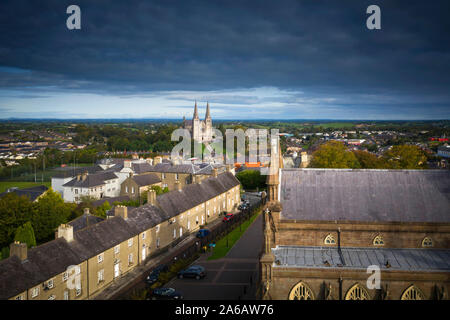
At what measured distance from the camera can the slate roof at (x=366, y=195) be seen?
27078 mm

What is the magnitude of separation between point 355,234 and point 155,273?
19.5 meters

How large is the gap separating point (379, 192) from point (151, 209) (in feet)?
86.9

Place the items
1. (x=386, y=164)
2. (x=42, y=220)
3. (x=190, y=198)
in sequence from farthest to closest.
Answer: (x=386, y=164) < (x=190, y=198) < (x=42, y=220)

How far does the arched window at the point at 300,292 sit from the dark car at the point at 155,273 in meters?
15.8

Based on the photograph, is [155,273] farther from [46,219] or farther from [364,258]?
[46,219]

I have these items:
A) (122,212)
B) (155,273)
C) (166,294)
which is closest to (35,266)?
(166,294)

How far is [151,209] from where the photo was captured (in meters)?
44.4

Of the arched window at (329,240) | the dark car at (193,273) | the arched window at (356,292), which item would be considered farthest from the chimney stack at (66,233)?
the arched window at (356,292)

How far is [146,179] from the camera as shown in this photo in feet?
250

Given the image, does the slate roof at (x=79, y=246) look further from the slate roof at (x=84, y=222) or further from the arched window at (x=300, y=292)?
the arched window at (x=300, y=292)

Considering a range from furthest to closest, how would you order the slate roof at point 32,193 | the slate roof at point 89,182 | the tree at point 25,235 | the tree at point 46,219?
the slate roof at point 89,182, the slate roof at point 32,193, the tree at point 46,219, the tree at point 25,235

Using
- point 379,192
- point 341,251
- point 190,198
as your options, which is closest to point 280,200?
point 341,251
